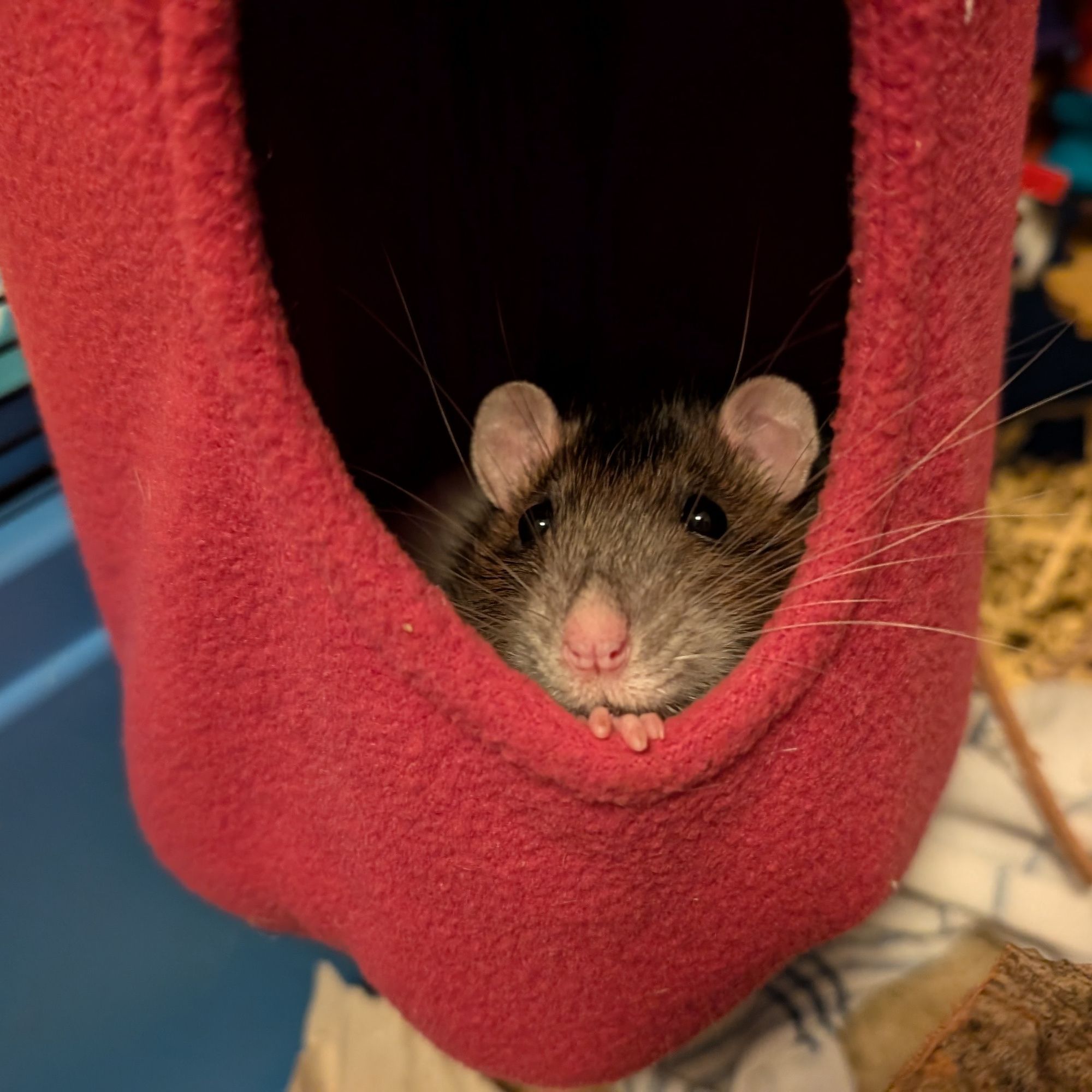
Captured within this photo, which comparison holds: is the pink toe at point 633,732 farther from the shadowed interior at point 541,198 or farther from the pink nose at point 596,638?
the shadowed interior at point 541,198

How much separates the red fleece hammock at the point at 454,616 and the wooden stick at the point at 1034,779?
1.32 ft

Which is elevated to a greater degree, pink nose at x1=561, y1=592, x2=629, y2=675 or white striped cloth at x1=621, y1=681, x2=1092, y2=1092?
pink nose at x1=561, y1=592, x2=629, y2=675

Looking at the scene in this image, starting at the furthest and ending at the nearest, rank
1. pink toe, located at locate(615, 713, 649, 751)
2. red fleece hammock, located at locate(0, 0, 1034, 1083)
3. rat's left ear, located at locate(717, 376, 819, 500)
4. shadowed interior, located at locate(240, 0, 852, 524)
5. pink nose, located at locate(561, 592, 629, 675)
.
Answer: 1. shadowed interior, located at locate(240, 0, 852, 524)
2. rat's left ear, located at locate(717, 376, 819, 500)
3. pink nose, located at locate(561, 592, 629, 675)
4. pink toe, located at locate(615, 713, 649, 751)
5. red fleece hammock, located at locate(0, 0, 1034, 1083)

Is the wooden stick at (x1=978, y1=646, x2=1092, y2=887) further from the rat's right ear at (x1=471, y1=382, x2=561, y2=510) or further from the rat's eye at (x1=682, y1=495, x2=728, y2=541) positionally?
the rat's right ear at (x1=471, y1=382, x2=561, y2=510)

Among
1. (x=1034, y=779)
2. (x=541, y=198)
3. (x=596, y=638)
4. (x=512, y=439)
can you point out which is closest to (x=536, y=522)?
(x=512, y=439)

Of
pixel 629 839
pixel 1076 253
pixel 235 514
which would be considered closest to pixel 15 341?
pixel 235 514

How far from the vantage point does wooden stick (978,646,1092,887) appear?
126 cm

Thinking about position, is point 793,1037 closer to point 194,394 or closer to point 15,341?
point 194,394

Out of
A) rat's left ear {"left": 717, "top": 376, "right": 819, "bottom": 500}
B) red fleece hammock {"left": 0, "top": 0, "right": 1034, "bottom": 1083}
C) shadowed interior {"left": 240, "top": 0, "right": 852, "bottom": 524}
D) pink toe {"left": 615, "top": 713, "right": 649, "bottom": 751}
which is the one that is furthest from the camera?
shadowed interior {"left": 240, "top": 0, "right": 852, "bottom": 524}

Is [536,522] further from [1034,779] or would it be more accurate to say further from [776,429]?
[1034,779]

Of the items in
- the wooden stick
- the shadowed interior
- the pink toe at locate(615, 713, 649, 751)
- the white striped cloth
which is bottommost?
the white striped cloth

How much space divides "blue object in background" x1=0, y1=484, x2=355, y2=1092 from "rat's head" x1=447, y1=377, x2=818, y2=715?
0.51 meters

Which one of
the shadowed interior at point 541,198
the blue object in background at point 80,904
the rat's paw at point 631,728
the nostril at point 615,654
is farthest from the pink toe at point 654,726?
the blue object in background at point 80,904

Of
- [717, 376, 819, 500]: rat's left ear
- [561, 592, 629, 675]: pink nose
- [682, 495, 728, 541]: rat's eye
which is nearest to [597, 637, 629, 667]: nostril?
[561, 592, 629, 675]: pink nose
